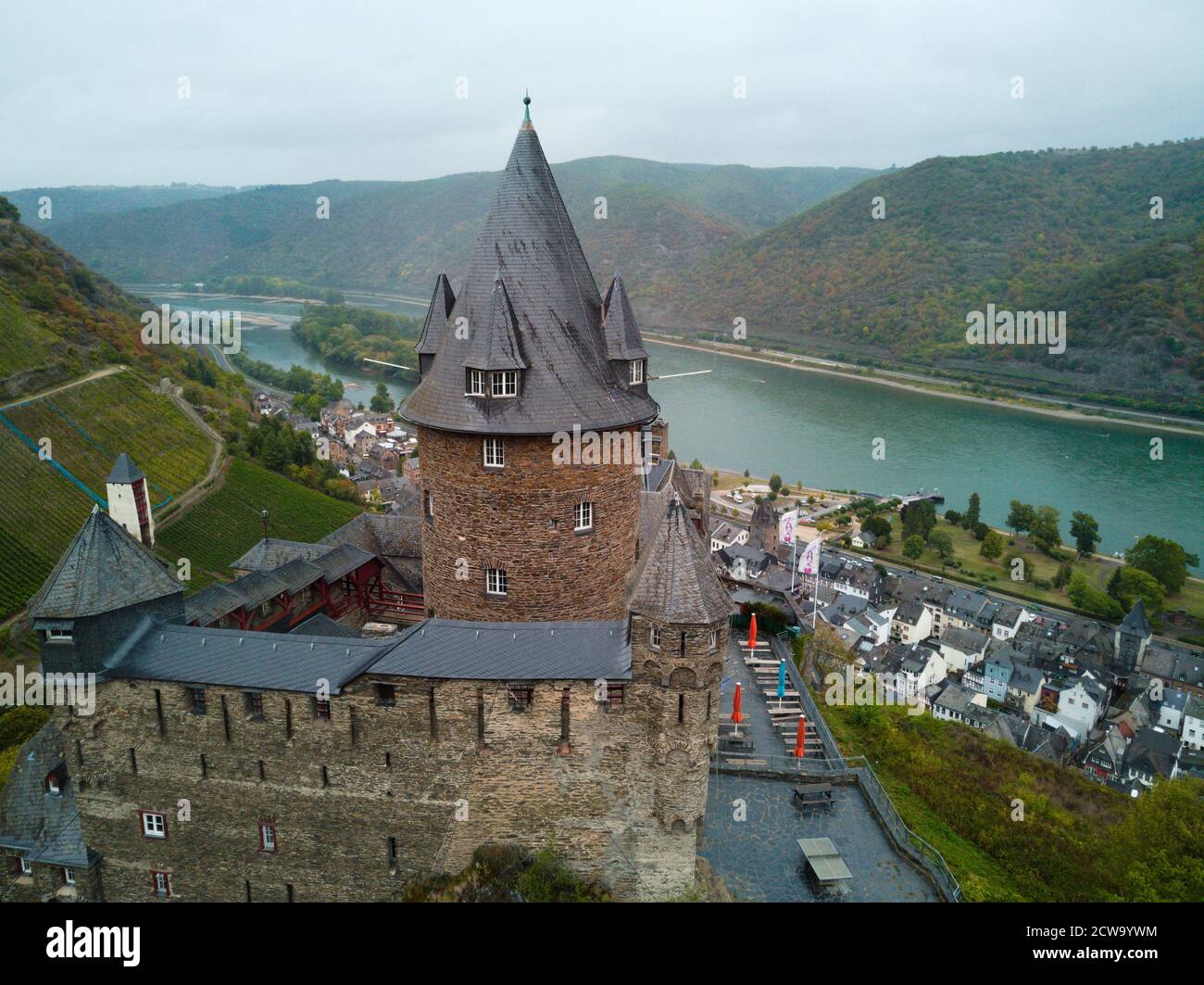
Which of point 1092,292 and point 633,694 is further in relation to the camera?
point 1092,292

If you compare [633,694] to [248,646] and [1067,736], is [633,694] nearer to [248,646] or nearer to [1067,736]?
[248,646]

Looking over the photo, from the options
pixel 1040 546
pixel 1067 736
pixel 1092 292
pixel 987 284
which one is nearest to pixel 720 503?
pixel 1040 546

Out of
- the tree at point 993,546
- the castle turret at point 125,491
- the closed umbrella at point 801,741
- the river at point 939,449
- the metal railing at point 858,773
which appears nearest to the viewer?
the metal railing at point 858,773

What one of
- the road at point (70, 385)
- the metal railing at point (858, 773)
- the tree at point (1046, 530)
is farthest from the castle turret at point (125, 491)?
the tree at point (1046, 530)

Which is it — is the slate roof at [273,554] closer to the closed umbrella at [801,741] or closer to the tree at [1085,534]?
the closed umbrella at [801,741]

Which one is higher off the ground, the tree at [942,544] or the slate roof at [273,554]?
the slate roof at [273,554]

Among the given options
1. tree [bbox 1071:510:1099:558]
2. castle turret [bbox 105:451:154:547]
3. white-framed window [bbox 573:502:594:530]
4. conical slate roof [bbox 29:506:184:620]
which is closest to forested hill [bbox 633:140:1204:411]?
tree [bbox 1071:510:1099:558]

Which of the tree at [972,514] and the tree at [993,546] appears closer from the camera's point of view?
the tree at [993,546]
